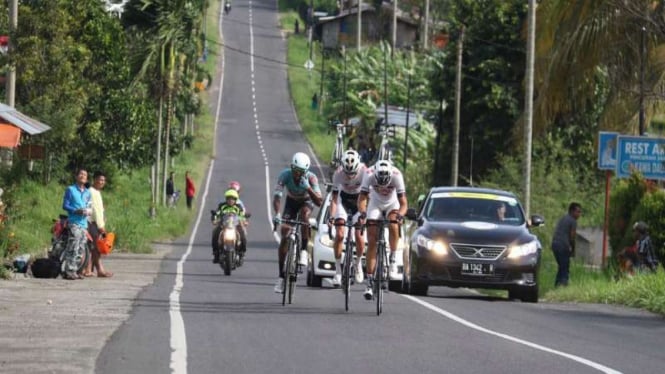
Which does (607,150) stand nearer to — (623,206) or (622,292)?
(623,206)

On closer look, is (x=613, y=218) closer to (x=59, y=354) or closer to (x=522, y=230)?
(x=522, y=230)

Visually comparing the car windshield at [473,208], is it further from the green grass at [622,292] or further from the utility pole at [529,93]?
the utility pole at [529,93]

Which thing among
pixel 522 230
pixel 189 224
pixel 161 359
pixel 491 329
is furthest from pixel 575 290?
pixel 189 224

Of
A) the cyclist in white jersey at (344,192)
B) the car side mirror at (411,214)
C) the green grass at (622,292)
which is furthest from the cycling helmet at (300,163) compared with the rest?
the green grass at (622,292)

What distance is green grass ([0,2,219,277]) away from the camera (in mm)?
33531

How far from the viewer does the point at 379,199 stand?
19062 mm

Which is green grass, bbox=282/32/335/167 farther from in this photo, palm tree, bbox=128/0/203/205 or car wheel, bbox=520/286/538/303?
car wheel, bbox=520/286/538/303

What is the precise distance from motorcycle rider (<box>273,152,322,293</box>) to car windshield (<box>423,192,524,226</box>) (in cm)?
Answer: 495

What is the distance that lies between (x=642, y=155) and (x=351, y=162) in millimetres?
12092

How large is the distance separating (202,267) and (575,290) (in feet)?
37.9

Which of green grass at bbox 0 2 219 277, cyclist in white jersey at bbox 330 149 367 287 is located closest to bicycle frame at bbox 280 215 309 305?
cyclist in white jersey at bbox 330 149 367 287

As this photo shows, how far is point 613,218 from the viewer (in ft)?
105

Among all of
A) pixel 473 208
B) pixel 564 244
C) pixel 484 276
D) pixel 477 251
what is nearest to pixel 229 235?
pixel 564 244

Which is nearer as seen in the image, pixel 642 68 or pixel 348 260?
pixel 348 260
